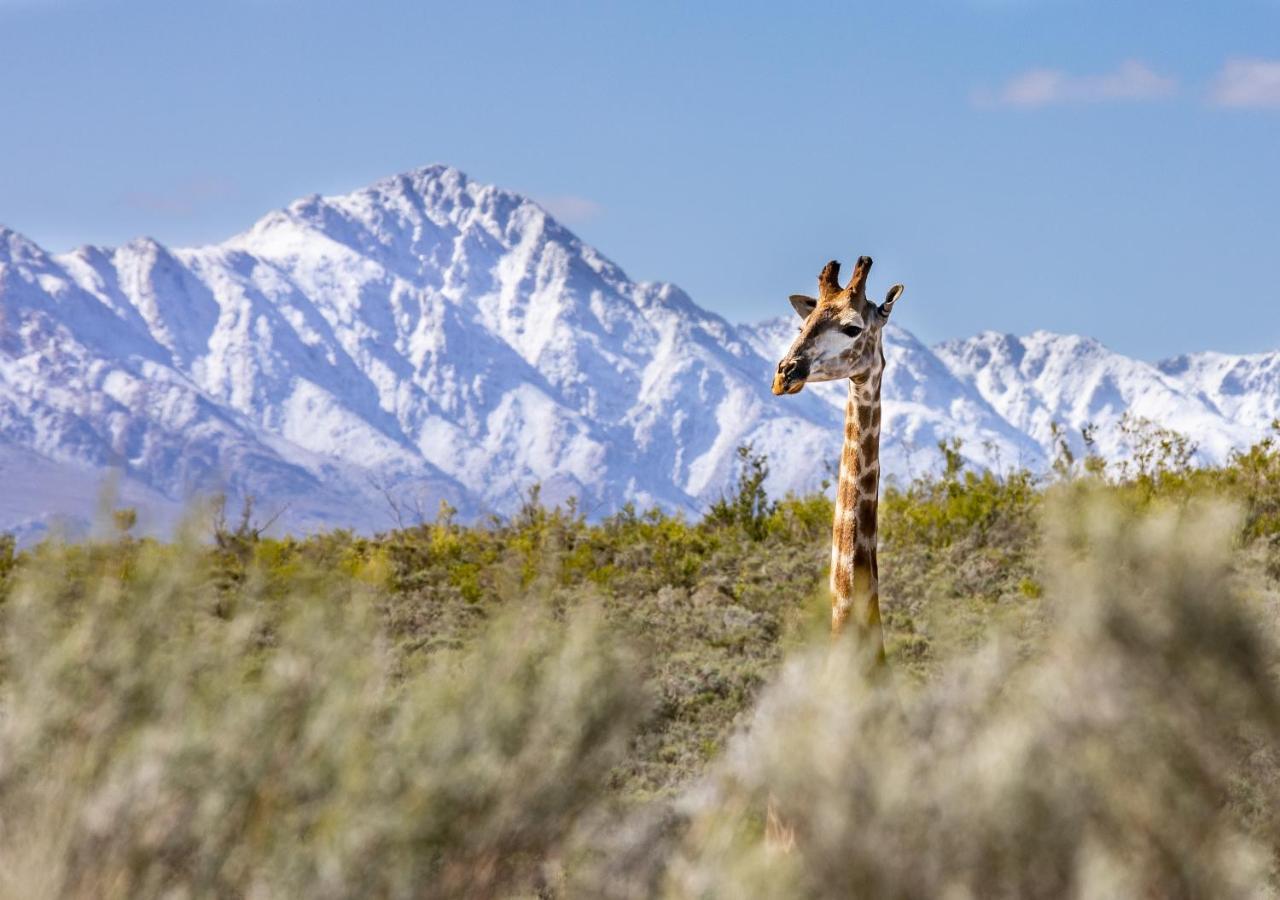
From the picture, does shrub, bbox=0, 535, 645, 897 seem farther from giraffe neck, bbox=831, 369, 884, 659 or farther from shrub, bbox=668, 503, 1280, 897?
giraffe neck, bbox=831, 369, 884, 659

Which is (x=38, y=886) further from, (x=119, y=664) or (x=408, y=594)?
(x=408, y=594)

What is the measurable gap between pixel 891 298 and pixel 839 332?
2.22 ft

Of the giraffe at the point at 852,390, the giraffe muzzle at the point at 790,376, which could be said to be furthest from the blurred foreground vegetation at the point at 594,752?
the giraffe at the point at 852,390

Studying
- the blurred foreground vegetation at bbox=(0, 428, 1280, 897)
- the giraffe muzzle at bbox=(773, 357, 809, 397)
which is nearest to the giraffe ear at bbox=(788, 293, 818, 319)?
the giraffe muzzle at bbox=(773, 357, 809, 397)

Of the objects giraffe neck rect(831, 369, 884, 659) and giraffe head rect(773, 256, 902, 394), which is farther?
giraffe neck rect(831, 369, 884, 659)

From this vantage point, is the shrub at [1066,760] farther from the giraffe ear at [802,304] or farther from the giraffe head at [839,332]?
the giraffe ear at [802,304]

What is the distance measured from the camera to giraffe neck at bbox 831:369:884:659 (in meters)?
9.68

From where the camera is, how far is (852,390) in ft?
33.8

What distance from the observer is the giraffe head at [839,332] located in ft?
31.0

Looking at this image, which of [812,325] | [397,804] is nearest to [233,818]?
[397,804]

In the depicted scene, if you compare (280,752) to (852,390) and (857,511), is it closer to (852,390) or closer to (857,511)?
(857,511)

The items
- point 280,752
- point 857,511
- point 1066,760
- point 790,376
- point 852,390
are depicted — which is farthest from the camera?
point 852,390

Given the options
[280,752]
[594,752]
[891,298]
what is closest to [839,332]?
[891,298]

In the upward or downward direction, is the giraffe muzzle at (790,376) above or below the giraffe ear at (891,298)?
below
